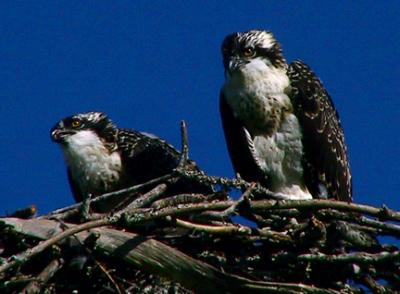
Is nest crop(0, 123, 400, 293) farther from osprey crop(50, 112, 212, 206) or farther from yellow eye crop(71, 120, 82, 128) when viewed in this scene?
yellow eye crop(71, 120, 82, 128)

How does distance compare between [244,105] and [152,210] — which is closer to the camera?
[152,210]

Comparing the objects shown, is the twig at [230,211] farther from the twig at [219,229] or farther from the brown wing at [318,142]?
the brown wing at [318,142]

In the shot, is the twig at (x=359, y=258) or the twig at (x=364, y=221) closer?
the twig at (x=359, y=258)

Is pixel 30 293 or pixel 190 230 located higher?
pixel 190 230

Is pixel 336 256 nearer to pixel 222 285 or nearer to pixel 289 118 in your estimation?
pixel 222 285

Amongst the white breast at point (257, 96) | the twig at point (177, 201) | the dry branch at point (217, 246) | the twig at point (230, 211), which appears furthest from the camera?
the white breast at point (257, 96)

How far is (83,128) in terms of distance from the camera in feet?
33.0

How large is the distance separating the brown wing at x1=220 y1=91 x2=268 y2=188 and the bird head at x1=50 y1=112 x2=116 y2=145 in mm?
1027

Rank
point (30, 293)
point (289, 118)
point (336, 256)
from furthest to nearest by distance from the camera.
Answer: point (289, 118)
point (336, 256)
point (30, 293)

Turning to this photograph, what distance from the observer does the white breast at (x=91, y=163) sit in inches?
383

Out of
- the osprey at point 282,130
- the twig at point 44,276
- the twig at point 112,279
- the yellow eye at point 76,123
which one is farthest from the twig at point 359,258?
the yellow eye at point 76,123

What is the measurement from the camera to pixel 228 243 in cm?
757

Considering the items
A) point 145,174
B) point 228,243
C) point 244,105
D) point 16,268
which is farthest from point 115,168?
point 16,268

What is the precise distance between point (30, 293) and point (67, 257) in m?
0.47
